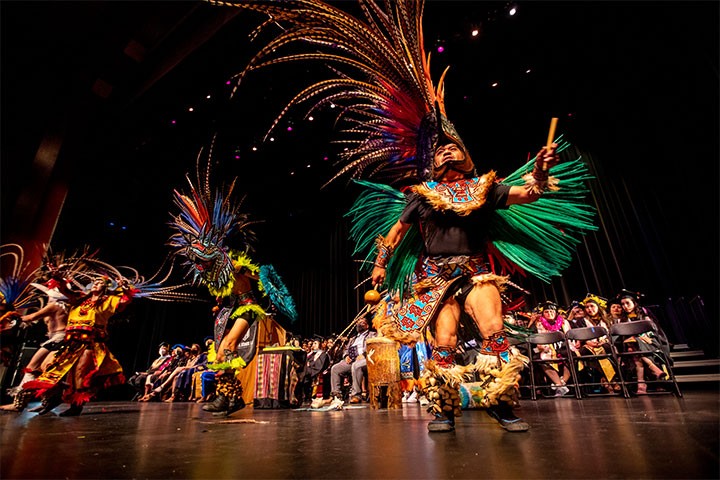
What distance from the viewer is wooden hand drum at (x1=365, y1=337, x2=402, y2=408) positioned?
4770 millimetres

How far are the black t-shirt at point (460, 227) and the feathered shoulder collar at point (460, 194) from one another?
5 cm

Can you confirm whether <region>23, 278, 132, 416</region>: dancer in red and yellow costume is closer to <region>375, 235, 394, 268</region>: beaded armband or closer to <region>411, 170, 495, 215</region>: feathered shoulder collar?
<region>375, 235, 394, 268</region>: beaded armband

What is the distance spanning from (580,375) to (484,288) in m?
5.01

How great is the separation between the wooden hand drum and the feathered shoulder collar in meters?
3.21

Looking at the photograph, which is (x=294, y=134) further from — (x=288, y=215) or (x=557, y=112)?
(x=557, y=112)

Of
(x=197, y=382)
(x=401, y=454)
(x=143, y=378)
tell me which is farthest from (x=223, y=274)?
(x=143, y=378)

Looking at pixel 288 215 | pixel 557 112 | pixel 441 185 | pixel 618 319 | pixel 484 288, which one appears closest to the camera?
pixel 484 288

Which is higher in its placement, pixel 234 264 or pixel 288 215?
pixel 288 215

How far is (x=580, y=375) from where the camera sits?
215 inches

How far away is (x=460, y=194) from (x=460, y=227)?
0.19 m

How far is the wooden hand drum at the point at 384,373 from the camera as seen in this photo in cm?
477

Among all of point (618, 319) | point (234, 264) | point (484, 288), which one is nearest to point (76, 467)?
point (484, 288)

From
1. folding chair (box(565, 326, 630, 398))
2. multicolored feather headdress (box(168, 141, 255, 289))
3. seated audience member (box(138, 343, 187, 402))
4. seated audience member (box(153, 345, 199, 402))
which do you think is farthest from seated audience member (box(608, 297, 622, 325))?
seated audience member (box(138, 343, 187, 402))

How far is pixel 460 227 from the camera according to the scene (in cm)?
199
